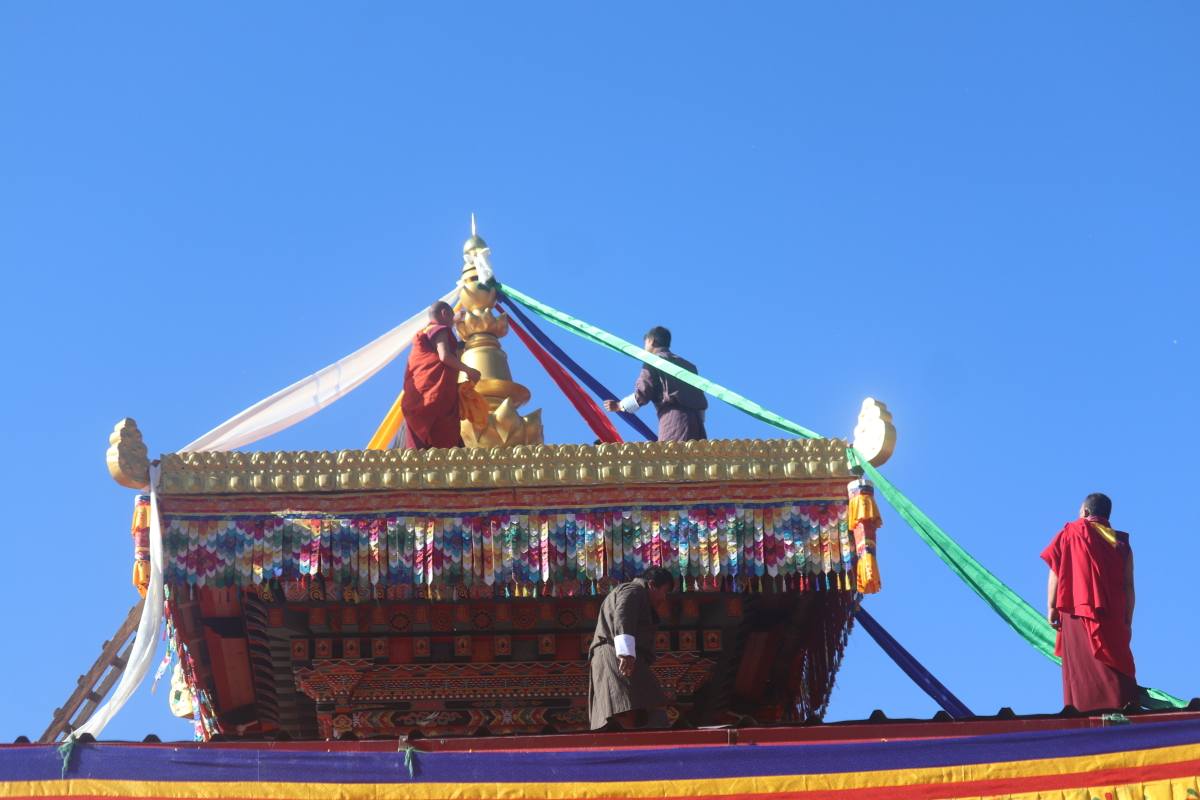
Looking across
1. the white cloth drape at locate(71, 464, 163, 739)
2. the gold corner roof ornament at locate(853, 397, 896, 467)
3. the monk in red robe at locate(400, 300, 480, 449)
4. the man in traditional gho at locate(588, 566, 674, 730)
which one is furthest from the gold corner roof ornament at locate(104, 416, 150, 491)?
the gold corner roof ornament at locate(853, 397, 896, 467)

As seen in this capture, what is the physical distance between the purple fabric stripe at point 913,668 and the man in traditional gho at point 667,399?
4.85 ft

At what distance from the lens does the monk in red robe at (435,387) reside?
12.6 meters

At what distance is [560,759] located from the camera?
9758mm

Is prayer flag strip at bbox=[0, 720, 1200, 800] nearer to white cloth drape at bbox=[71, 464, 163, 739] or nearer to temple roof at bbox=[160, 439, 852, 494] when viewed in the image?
white cloth drape at bbox=[71, 464, 163, 739]

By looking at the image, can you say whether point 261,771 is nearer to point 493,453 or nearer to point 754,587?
point 493,453

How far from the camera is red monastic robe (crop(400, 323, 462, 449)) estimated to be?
12602 mm

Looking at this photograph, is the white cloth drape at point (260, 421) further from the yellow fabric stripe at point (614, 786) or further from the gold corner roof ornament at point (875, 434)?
the gold corner roof ornament at point (875, 434)

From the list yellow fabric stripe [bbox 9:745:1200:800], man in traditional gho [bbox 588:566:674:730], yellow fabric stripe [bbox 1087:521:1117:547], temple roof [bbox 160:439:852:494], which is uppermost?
temple roof [bbox 160:439:852:494]

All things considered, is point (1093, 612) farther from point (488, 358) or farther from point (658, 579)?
point (488, 358)

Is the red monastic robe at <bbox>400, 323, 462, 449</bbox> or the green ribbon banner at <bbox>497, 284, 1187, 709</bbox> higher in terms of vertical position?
the red monastic robe at <bbox>400, 323, 462, 449</bbox>

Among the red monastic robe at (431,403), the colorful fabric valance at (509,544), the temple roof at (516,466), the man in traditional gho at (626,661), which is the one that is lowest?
the man in traditional gho at (626,661)

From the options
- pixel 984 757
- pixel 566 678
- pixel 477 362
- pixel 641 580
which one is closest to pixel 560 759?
pixel 641 580

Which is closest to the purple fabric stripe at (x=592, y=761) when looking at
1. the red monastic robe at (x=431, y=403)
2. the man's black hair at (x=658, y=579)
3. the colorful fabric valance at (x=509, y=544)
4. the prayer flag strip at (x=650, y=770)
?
the prayer flag strip at (x=650, y=770)

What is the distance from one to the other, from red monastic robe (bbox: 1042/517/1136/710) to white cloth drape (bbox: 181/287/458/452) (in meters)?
4.94
